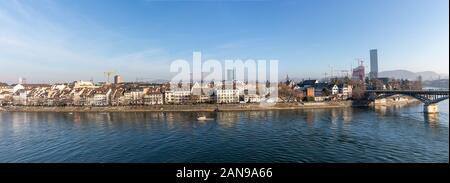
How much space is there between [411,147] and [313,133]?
213 centimetres

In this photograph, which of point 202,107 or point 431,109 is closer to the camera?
point 431,109

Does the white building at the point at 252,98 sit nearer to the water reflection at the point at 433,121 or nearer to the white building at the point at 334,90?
the white building at the point at 334,90

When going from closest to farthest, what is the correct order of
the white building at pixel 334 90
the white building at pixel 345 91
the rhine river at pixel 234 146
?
the rhine river at pixel 234 146
the white building at pixel 345 91
the white building at pixel 334 90

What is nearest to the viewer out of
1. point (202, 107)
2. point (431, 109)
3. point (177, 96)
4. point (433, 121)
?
point (433, 121)

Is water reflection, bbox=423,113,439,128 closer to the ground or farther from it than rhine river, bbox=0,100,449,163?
farther from it

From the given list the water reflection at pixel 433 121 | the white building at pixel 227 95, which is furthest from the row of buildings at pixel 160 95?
the water reflection at pixel 433 121

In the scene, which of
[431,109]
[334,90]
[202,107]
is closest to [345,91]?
[334,90]

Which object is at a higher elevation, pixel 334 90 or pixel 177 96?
pixel 334 90

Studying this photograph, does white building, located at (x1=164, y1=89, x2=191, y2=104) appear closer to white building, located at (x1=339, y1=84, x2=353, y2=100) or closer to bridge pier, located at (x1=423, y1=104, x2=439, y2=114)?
white building, located at (x1=339, y1=84, x2=353, y2=100)

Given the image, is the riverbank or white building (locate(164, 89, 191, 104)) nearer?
the riverbank

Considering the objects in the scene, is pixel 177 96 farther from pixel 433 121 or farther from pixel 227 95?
pixel 433 121

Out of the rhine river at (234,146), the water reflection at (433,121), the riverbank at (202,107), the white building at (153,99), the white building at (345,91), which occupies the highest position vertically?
the white building at (345,91)

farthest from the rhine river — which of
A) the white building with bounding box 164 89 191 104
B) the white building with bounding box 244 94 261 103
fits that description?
the white building with bounding box 164 89 191 104

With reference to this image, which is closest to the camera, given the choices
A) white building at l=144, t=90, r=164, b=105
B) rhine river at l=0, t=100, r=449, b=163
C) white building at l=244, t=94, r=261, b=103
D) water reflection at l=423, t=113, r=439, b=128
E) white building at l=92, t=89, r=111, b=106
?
rhine river at l=0, t=100, r=449, b=163
